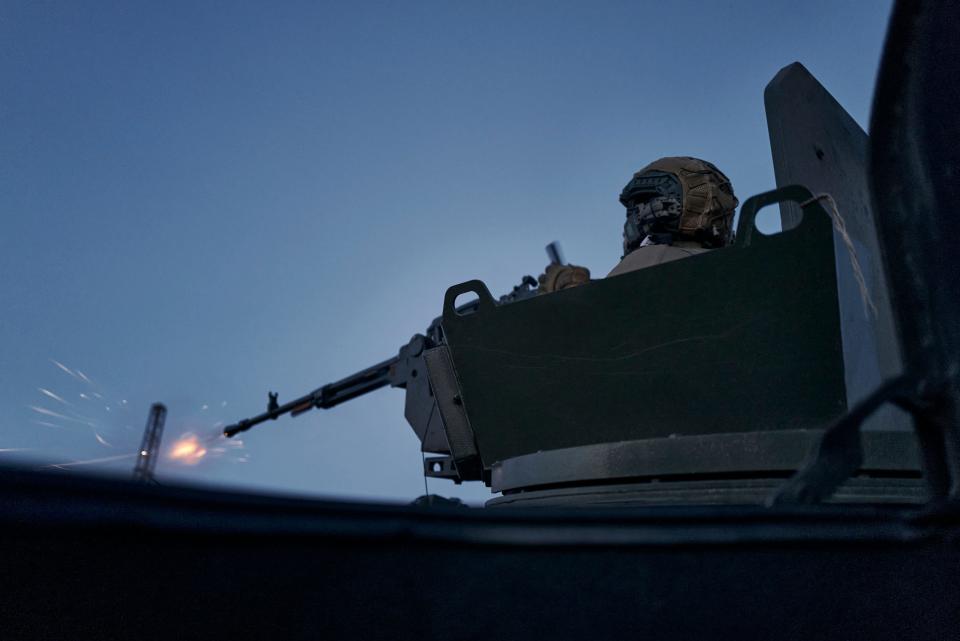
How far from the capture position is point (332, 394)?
13.1 m

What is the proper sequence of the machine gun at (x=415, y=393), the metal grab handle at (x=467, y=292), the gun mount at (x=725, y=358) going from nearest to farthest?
the gun mount at (x=725, y=358) → the metal grab handle at (x=467, y=292) → the machine gun at (x=415, y=393)

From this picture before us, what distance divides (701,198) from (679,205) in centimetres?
10

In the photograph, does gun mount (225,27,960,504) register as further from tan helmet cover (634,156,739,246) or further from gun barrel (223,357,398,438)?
gun barrel (223,357,398,438)

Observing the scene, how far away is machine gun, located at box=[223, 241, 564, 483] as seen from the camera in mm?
5082

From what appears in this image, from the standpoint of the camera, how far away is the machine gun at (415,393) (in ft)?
16.7

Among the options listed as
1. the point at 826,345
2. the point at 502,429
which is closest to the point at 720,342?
the point at 826,345

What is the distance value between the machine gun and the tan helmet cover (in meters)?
0.91

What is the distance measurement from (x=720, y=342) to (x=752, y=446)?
306 mm

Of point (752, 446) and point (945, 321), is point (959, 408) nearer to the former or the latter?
point (945, 321)

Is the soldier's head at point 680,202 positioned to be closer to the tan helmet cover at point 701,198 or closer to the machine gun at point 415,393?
the tan helmet cover at point 701,198

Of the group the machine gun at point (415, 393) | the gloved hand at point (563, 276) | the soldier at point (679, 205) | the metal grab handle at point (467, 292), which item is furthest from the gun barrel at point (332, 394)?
the metal grab handle at point (467, 292)

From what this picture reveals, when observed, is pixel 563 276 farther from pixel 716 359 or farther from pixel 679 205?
pixel 716 359

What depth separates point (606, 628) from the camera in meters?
0.96

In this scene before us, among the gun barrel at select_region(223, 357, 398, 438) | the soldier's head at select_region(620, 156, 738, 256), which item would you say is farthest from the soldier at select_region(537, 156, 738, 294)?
the gun barrel at select_region(223, 357, 398, 438)
